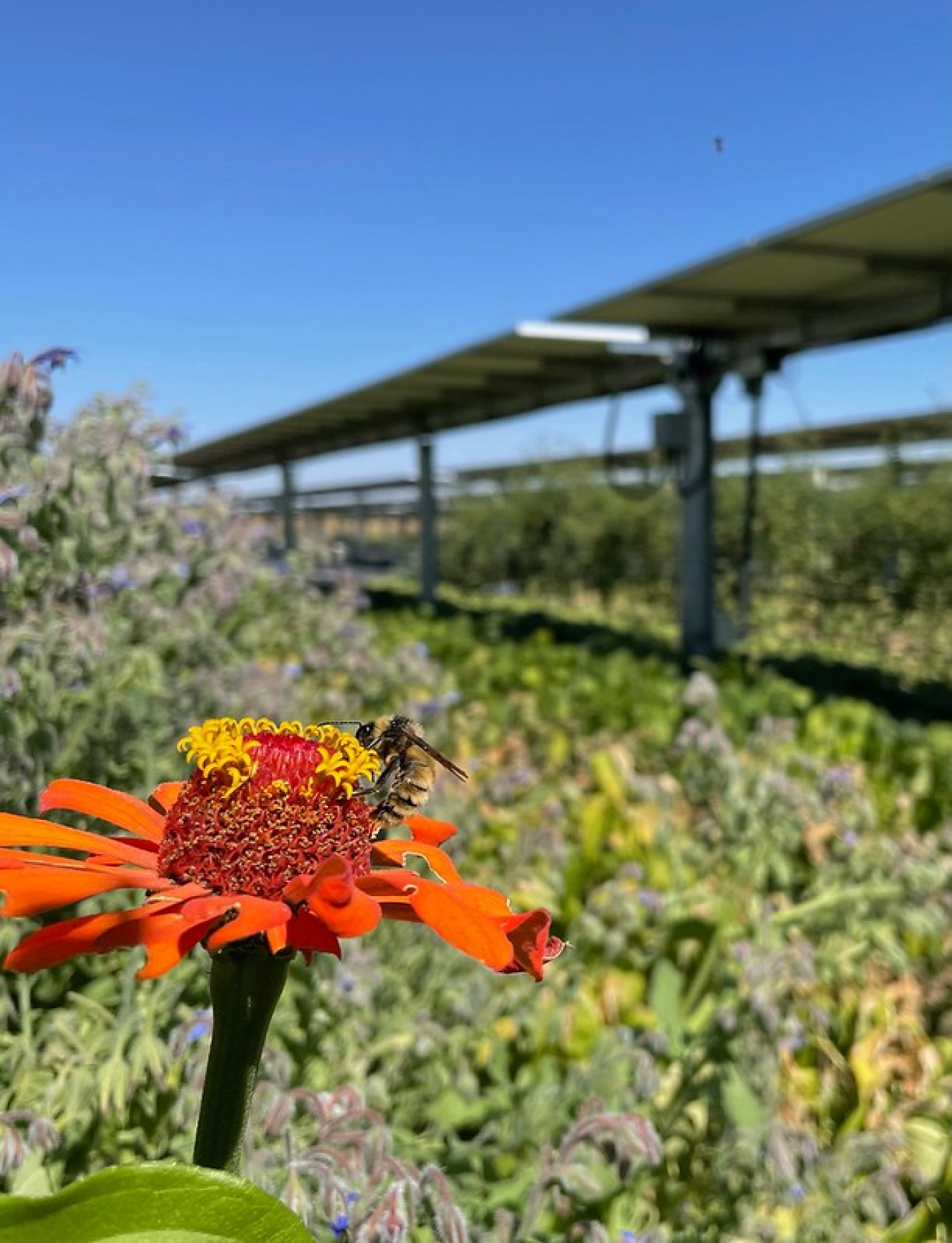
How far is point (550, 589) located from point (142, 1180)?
23.1 m

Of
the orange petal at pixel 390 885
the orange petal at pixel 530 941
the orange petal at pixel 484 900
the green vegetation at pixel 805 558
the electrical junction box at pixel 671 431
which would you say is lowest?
the green vegetation at pixel 805 558

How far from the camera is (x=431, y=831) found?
966 millimetres

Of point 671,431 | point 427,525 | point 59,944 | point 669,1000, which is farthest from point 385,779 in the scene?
point 427,525

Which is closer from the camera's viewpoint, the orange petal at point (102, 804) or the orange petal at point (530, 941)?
the orange petal at point (530, 941)

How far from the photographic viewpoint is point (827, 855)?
335 cm

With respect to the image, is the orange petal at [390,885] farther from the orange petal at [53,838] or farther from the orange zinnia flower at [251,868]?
the orange petal at [53,838]

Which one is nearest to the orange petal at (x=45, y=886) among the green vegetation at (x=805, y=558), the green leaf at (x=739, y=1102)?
the green leaf at (x=739, y=1102)

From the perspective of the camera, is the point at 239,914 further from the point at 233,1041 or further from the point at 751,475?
the point at 751,475

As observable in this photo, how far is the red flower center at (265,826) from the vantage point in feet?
2.64

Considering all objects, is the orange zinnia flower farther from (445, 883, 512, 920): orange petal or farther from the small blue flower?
the small blue flower

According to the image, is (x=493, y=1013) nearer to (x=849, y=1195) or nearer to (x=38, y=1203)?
(x=849, y=1195)

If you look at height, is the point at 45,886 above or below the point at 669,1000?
above

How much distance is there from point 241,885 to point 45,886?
0.46 feet

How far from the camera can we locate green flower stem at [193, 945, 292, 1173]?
0.74 meters
